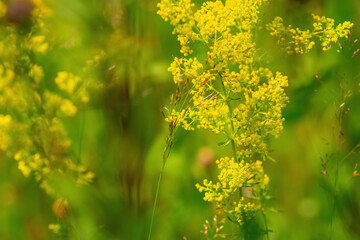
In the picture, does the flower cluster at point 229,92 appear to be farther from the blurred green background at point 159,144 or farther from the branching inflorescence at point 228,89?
the blurred green background at point 159,144

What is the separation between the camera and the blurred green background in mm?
957

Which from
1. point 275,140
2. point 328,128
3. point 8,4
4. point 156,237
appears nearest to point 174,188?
point 156,237

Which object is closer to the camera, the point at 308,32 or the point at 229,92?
the point at 229,92

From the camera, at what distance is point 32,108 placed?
873 millimetres

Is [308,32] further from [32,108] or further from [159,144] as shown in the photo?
[32,108]

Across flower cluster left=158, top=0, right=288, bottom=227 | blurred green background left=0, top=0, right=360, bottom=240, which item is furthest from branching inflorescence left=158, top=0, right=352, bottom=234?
blurred green background left=0, top=0, right=360, bottom=240

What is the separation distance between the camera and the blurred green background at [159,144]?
3.14ft

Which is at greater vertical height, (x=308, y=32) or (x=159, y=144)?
(x=308, y=32)

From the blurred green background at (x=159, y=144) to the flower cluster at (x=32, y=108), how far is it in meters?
0.05

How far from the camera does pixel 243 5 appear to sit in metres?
0.83

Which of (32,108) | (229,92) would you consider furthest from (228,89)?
(32,108)

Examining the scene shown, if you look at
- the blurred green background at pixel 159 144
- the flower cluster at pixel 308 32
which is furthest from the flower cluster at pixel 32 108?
the flower cluster at pixel 308 32

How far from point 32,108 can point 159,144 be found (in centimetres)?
26

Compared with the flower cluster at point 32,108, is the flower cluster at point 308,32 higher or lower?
higher
